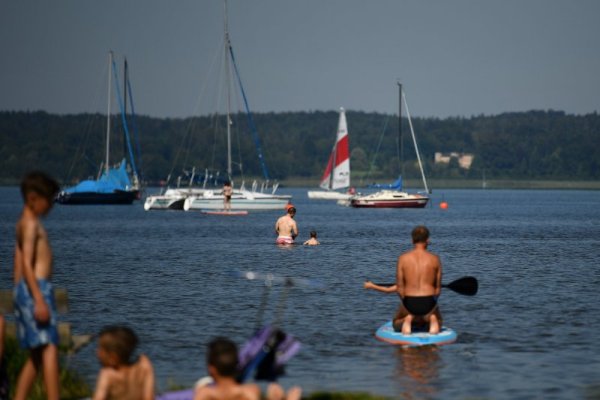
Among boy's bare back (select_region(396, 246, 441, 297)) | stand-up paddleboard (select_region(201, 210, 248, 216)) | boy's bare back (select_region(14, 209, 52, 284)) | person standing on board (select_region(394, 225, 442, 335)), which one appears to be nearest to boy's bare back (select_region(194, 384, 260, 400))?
boy's bare back (select_region(14, 209, 52, 284))

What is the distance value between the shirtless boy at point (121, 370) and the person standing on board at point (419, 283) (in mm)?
6825

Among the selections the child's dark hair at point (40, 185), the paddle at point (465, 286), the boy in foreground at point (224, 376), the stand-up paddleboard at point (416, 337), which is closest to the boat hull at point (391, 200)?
the paddle at point (465, 286)

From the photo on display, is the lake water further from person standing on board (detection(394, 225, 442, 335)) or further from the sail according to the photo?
the sail

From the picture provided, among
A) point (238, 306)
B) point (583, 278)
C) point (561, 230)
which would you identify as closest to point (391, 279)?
point (583, 278)

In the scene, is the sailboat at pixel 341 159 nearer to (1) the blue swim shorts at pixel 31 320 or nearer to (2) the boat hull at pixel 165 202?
(2) the boat hull at pixel 165 202

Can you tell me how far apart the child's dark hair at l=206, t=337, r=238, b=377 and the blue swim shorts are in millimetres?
1935

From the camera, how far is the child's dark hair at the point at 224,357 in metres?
9.12

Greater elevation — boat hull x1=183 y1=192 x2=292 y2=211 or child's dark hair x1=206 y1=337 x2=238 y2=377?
child's dark hair x1=206 y1=337 x2=238 y2=377

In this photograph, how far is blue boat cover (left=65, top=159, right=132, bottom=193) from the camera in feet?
390

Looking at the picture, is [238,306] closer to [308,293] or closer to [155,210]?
[308,293]

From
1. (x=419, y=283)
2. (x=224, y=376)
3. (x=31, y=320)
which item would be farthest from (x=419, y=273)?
(x=224, y=376)

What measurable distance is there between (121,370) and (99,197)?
116 m

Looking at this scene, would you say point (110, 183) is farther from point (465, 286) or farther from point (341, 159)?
point (465, 286)

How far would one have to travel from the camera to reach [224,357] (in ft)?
30.0
